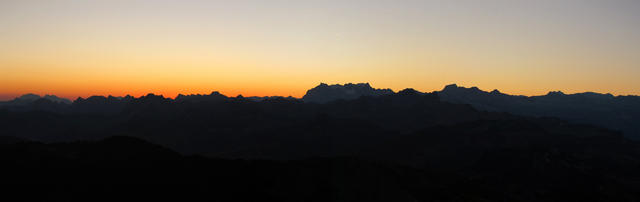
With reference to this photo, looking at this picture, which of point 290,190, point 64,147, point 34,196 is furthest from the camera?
point 64,147

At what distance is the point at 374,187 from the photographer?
119000 millimetres

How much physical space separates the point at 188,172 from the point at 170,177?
4.98 m

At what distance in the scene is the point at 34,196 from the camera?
104250 mm

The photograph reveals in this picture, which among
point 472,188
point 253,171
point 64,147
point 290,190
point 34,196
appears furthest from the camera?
point 472,188

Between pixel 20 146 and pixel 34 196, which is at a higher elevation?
pixel 20 146

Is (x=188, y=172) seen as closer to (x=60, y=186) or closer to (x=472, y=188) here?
(x=60, y=186)

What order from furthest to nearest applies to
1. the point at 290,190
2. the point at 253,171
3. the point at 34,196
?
the point at 253,171 → the point at 290,190 → the point at 34,196

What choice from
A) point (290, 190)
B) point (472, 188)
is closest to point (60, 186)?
point (290, 190)

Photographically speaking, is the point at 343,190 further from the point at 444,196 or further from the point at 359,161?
the point at 444,196

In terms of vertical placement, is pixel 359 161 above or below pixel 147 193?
above

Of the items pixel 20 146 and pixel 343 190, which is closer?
pixel 343 190

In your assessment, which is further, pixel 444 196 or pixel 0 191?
pixel 444 196

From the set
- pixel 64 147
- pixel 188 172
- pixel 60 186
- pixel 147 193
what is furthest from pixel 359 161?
pixel 64 147

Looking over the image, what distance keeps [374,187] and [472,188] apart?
4993cm
